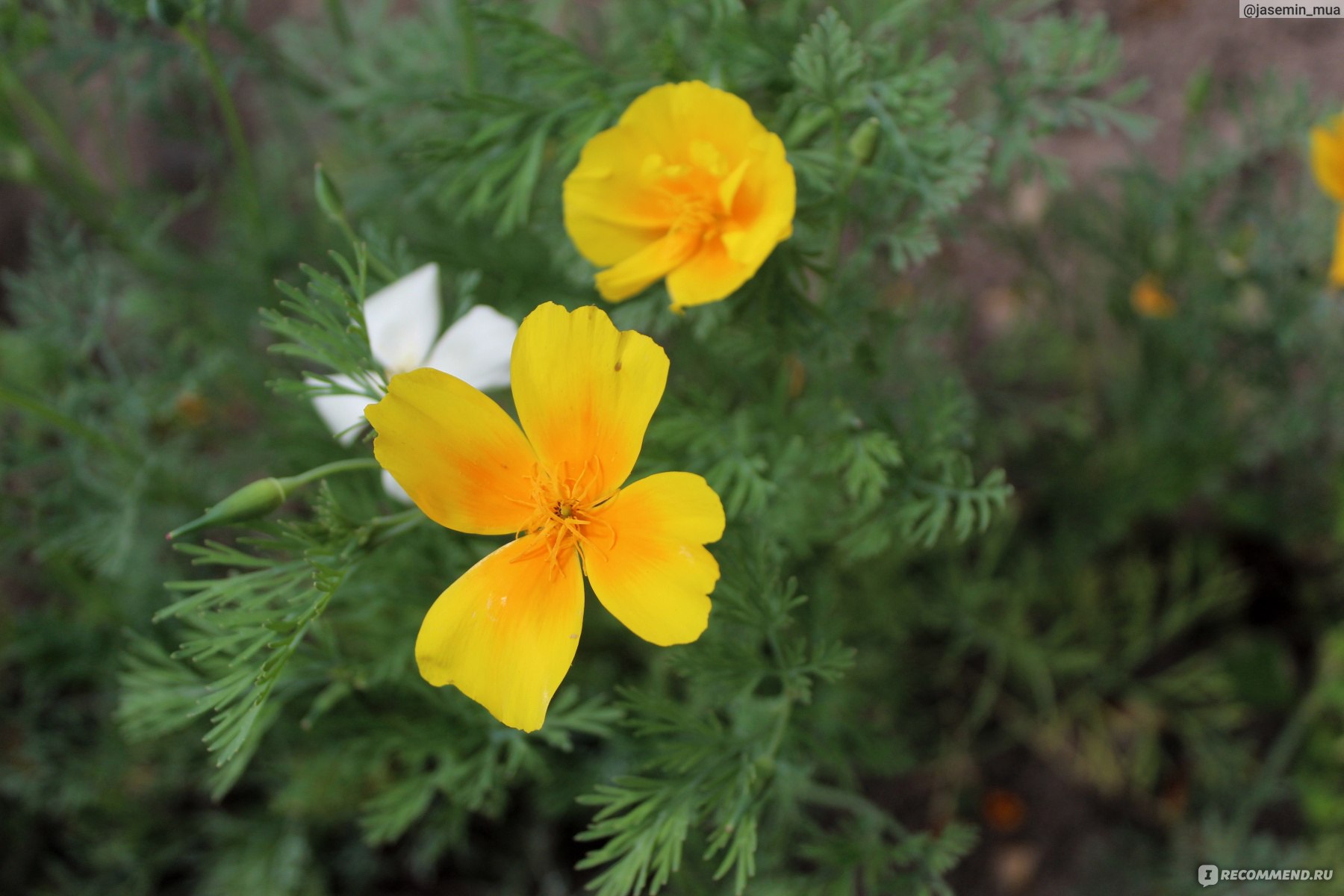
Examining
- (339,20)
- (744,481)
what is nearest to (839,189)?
(744,481)

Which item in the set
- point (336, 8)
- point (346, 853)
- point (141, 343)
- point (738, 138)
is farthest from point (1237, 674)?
point (141, 343)

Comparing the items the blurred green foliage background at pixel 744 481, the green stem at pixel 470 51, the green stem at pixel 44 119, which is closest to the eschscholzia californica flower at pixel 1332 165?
the blurred green foliage background at pixel 744 481

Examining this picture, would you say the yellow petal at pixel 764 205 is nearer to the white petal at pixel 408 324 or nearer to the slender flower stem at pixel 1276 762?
the white petal at pixel 408 324

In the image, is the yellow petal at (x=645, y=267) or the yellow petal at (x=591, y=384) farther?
the yellow petal at (x=645, y=267)

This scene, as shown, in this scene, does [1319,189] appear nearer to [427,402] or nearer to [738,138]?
[738,138]

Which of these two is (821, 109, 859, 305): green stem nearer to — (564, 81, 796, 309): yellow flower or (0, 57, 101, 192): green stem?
(564, 81, 796, 309): yellow flower

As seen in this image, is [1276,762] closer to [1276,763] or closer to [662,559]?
[1276,763]

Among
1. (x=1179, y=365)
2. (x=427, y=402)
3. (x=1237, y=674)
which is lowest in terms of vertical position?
(x=1237, y=674)
